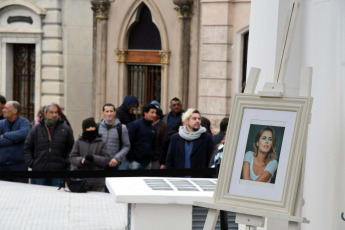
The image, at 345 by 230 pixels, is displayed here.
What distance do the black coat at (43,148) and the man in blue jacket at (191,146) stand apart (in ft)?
5.50

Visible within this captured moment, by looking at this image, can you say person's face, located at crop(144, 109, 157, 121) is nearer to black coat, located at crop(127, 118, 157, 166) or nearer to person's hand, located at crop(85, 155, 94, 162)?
black coat, located at crop(127, 118, 157, 166)

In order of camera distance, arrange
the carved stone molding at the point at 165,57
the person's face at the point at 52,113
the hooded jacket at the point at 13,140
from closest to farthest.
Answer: the person's face at the point at 52,113
the hooded jacket at the point at 13,140
the carved stone molding at the point at 165,57

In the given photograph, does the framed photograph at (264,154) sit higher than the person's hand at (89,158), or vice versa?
the framed photograph at (264,154)

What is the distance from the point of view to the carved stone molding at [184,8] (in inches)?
710

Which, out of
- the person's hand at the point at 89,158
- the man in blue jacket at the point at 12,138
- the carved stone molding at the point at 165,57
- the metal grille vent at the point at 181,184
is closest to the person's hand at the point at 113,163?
the person's hand at the point at 89,158

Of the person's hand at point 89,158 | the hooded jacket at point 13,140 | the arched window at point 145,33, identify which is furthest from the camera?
the arched window at point 145,33

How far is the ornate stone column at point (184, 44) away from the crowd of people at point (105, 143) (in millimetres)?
6014

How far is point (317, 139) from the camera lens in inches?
256

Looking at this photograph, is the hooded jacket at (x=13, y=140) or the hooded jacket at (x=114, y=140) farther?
the hooded jacket at (x=13, y=140)

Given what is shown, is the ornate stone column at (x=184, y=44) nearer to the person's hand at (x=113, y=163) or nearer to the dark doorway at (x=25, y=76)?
the dark doorway at (x=25, y=76)

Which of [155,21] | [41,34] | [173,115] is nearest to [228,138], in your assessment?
[173,115]

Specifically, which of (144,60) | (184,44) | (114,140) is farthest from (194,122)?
(144,60)

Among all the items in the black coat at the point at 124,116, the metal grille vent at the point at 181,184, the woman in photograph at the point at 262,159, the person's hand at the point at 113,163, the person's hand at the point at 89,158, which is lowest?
the person's hand at the point at 113,163

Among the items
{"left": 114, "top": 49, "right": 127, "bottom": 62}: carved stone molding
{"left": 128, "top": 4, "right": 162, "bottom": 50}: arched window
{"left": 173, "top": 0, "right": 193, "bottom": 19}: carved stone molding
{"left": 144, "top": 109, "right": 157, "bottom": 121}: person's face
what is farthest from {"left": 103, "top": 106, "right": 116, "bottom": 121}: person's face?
{"left": 114, "top": 49, "right": 127, "bottom": 62}: carved stone molding
